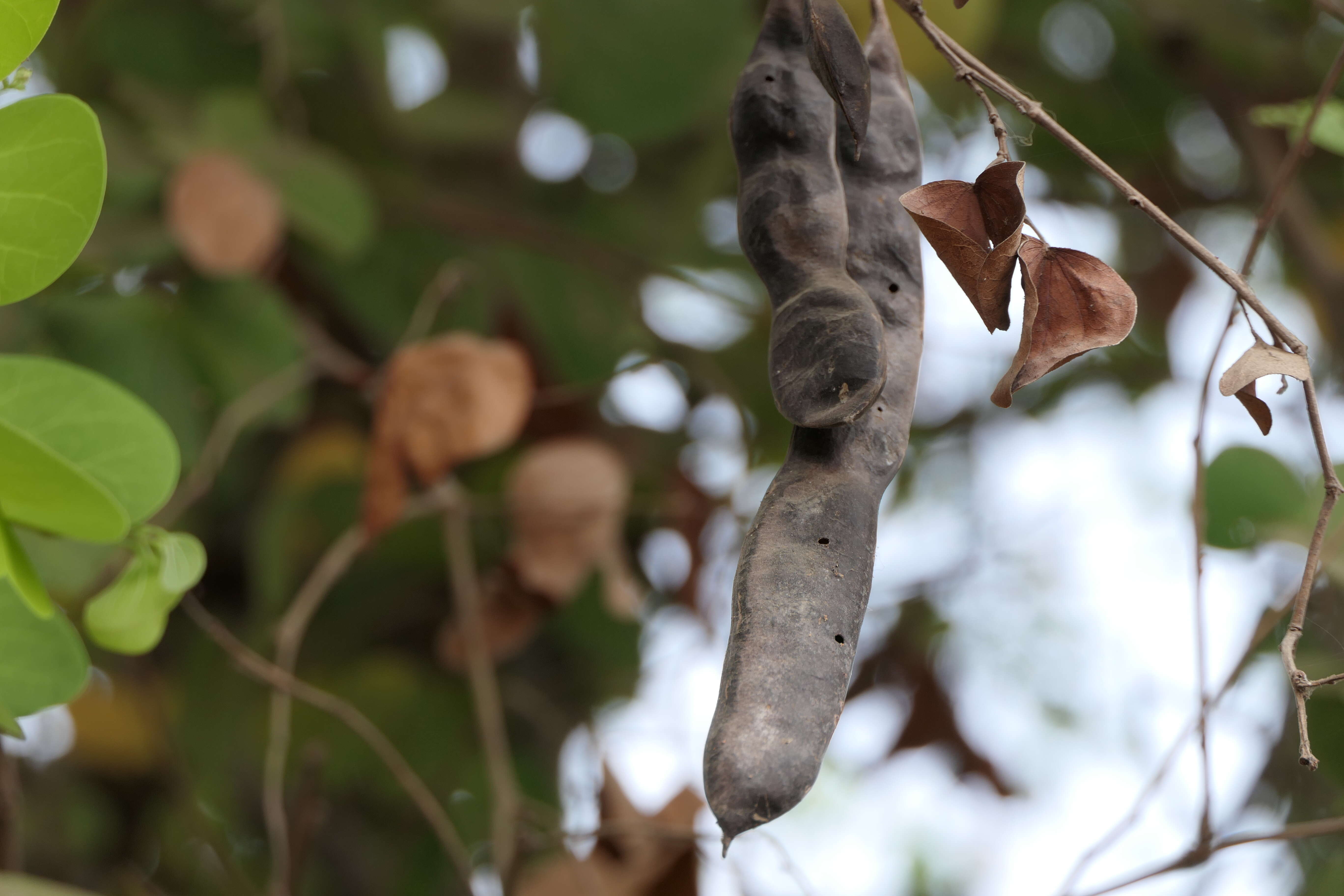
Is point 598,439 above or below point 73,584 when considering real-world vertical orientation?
below

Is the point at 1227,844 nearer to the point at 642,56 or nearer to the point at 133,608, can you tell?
the point at 133,608

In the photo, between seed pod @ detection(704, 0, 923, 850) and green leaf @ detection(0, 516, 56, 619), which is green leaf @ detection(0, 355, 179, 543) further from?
seed pod @ detection(704, 0, 923, 850)

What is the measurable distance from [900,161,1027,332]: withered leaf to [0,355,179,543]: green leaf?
35 cm

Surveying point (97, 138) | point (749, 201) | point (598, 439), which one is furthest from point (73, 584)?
point (598, 439)

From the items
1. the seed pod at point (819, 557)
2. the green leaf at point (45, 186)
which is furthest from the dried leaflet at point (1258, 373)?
the green leaf at point (45, 186)

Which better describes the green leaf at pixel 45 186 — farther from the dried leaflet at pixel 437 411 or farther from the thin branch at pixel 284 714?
the dried leaflet at pixel 437 411

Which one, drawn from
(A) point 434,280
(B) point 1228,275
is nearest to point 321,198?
(A) point 434,280

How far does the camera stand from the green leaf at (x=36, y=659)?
1.93 feet

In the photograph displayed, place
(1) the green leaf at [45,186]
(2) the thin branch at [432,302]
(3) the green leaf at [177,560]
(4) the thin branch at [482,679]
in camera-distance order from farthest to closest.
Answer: (2) the thin branch at [432,302] < (4) the thin branch at [482,679] < (3) the green leaf at [177,560] < (1) the green leaf at [45,186]

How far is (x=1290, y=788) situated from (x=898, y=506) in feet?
2.74

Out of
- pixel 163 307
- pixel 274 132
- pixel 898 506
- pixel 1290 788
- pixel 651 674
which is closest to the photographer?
pixel 1290 788

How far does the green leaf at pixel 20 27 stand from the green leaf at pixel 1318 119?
2.29 ft

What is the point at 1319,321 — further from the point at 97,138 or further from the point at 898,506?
the point at 97,138

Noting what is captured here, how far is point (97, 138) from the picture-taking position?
444 millimetres
